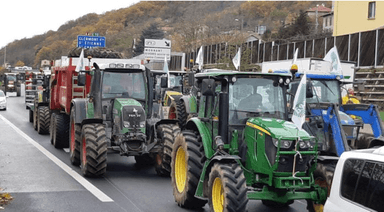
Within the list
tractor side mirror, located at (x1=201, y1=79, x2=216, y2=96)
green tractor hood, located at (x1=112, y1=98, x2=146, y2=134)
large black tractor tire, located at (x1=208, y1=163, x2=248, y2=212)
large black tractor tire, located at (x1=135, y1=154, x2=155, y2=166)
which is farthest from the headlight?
large black tractor tire, located at (x1=135, y1=154, x2=155, y2=166)

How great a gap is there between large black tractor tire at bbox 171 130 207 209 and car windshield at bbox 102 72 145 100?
4.42 meters

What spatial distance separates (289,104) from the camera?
10.4m

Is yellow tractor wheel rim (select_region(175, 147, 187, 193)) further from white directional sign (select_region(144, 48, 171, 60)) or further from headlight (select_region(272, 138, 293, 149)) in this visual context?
white directional sign (select_region(144, 48, 171, 60))

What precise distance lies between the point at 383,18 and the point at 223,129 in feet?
123

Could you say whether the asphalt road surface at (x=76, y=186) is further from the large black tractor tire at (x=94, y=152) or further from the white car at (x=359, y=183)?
the white car at (x=359, y=183)

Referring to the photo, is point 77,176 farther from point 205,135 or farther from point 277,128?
point 277,128

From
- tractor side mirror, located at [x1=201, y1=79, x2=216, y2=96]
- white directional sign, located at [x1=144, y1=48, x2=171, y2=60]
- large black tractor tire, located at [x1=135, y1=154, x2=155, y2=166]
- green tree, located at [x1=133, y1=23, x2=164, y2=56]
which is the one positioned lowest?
large black tractor tire, located at [x1=135, y1=154, x2=155, y2=166]

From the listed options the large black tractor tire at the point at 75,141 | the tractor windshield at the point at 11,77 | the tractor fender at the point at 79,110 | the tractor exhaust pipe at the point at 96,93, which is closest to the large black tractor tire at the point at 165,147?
the tractor exhaust pipe at the point at 96,93

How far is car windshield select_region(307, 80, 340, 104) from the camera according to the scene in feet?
49.1

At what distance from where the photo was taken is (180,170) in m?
10.8

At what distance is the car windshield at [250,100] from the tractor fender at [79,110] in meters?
6.48

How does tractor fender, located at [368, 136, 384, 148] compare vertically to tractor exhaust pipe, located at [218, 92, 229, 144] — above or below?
below

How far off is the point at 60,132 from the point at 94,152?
609cm

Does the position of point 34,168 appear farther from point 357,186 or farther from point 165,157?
point 357,186
